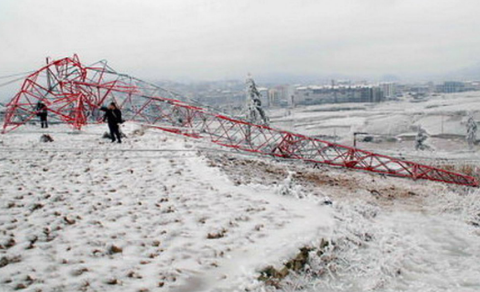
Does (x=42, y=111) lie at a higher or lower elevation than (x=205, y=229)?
higher

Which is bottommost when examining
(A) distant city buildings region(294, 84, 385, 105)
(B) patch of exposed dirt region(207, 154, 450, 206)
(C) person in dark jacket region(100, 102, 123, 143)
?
(B) patch of exposed dirt region(207, 154, 450, 206)

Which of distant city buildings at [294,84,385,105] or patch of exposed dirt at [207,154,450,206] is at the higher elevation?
distant city buildings at [294,84,385,105]

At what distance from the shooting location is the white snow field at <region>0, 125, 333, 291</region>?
5.50 metres

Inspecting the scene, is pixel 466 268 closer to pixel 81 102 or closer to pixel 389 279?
pixel 389 279

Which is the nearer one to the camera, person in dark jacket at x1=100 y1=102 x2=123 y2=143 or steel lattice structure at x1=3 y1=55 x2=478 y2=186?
person in dark jacket at x1=100 y1=102 x2=123 y2=143

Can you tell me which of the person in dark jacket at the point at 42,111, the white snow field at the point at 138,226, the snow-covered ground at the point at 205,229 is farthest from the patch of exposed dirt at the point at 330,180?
the person in dark jacket at the point at 42,111

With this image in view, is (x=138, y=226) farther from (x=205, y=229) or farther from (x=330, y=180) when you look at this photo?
(x=330, y=180)

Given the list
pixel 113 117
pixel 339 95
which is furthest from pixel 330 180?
pixel 339 95

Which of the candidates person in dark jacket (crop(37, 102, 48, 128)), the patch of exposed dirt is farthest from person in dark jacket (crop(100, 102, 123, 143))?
person in dark jacket (crop(37, 102, 48, 128))

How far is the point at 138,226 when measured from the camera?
7.21 meters

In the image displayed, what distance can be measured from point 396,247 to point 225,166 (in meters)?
7.08

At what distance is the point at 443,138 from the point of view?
64188mm

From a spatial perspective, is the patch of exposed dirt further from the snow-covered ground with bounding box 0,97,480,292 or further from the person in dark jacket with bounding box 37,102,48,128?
the person in dark jacket with bounding box 37,102,48,128

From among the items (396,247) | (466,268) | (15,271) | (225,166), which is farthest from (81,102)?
(466,268)
